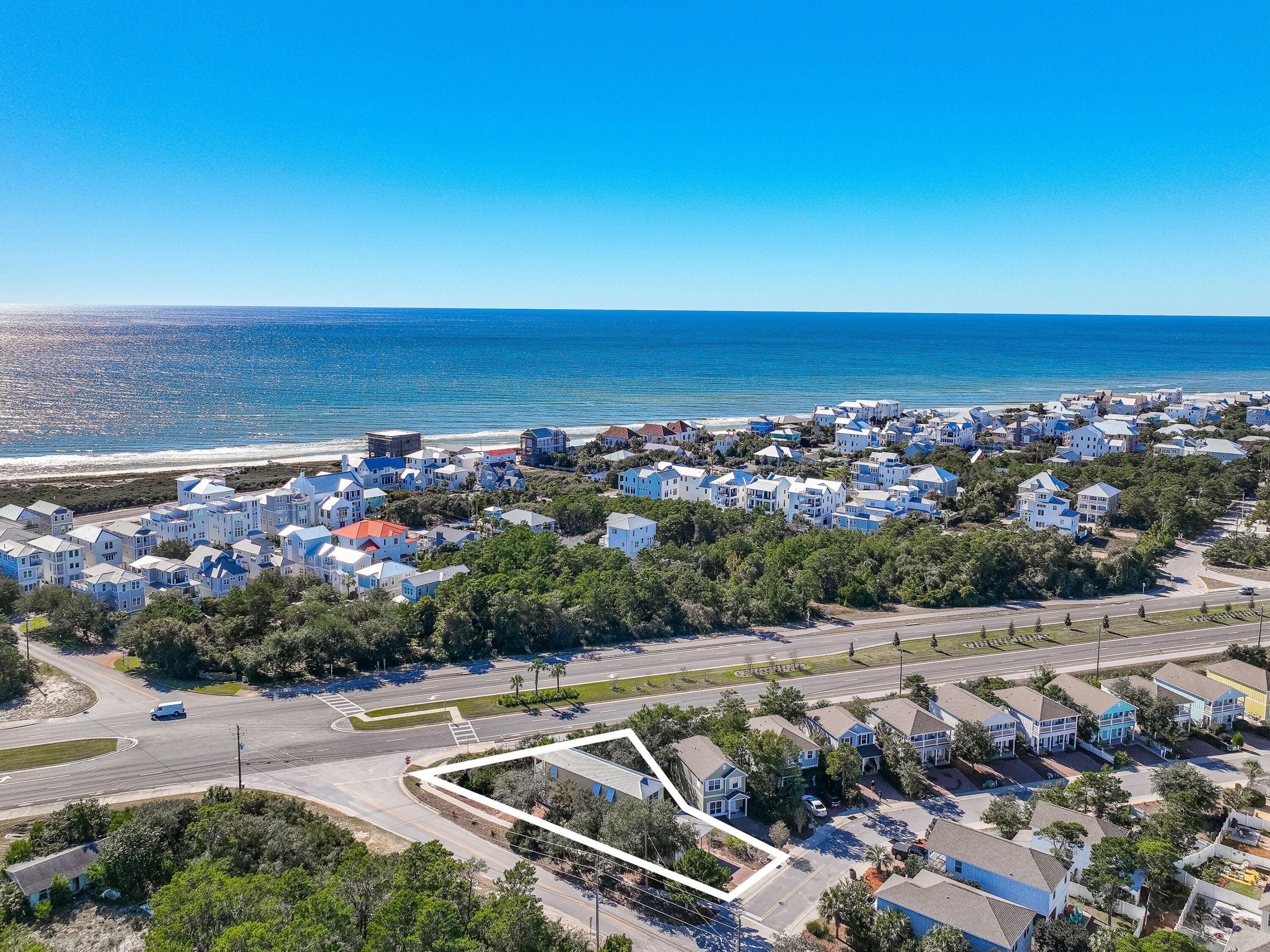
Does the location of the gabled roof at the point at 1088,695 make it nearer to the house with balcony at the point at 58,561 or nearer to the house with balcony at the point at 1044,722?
the house with balcony at the point at 1044,722

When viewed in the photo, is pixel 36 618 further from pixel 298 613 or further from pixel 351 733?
pixel 351 733

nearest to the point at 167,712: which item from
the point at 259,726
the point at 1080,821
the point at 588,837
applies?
the point at 259,726

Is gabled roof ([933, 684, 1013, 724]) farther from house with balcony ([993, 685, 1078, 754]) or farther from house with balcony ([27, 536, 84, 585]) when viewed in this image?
house with balcony ([27, 536, 84, 585])

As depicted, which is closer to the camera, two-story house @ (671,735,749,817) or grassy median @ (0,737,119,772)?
two-story house @ (671,735,749,817)

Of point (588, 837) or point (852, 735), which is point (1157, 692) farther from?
point (588, 837)

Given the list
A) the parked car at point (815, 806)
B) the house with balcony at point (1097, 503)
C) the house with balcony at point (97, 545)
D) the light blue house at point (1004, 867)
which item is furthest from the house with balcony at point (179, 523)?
the house with balcony at point (1097, 503)

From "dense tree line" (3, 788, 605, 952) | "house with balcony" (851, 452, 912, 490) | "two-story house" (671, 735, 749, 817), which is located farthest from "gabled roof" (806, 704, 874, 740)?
"house with balcony" (851, 452, 912, 490)

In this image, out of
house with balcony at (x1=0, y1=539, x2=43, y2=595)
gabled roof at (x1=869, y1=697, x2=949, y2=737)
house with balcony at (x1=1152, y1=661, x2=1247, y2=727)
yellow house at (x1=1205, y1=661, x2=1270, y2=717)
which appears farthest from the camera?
house with balcony at (x1=0, y1=539, x2=43, y2=595)
